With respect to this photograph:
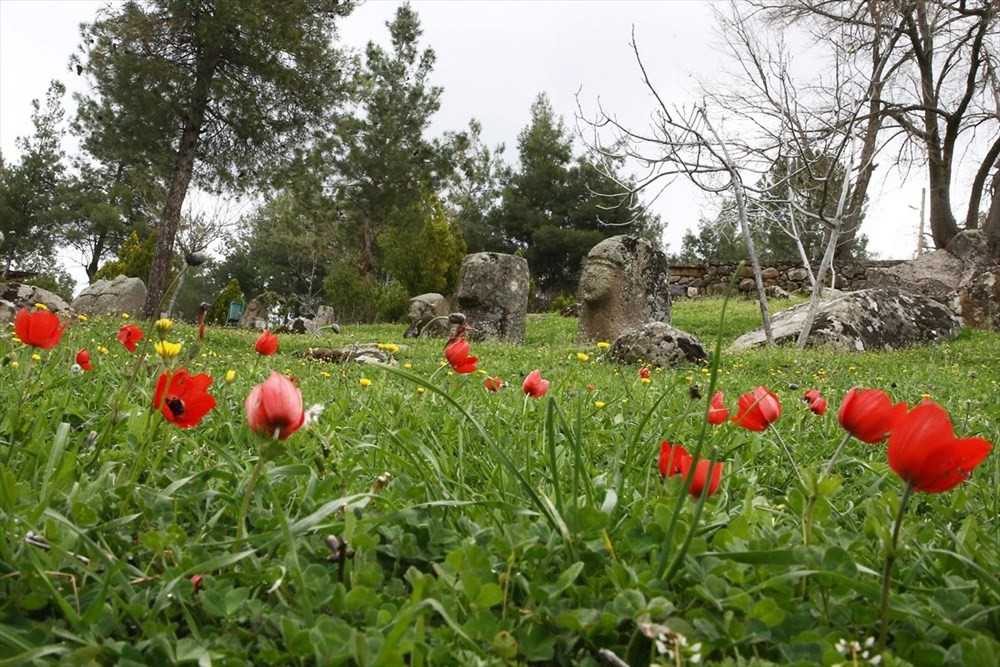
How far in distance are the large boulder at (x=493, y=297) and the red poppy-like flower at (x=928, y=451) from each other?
11.1 m

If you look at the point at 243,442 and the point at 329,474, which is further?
the point at 243,442

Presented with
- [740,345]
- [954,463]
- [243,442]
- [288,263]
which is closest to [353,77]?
[740,345]

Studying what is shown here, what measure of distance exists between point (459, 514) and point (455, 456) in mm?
480

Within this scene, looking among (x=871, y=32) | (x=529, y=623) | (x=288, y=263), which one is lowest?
(x=529, y=623)

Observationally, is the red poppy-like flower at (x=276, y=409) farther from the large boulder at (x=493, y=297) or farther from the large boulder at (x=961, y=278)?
the large boulder at (x=961, y=278)

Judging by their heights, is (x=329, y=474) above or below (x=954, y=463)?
below

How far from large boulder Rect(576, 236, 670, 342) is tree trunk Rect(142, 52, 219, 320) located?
26.9 ft

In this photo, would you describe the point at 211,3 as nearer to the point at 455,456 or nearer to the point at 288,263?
the point at 455,456

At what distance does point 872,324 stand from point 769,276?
11275 mm

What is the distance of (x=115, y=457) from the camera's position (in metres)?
1.42

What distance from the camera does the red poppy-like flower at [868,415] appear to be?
3.29 ft

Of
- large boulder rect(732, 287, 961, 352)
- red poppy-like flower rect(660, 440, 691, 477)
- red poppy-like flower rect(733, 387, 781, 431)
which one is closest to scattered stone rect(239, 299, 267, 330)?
large boulder rect(732, 287, 961, 352)

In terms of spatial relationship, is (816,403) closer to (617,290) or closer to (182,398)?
(182,398)

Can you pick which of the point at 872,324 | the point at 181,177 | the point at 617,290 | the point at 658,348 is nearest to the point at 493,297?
the point at 617,290
